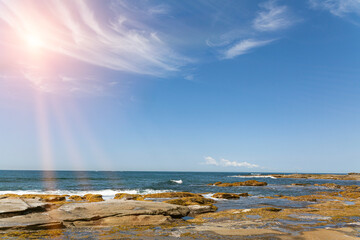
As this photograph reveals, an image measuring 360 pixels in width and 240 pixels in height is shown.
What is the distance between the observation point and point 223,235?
15992 millimetres

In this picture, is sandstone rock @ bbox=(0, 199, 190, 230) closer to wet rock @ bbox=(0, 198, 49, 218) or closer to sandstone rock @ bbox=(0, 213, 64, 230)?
sandstone rock @ bbox=(0, 213, 64, 230)

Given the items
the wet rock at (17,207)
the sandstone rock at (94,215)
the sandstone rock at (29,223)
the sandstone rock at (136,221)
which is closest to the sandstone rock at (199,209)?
the sandstone rock at (94,215)

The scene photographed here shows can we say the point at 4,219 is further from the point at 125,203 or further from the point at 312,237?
the point at 312,237

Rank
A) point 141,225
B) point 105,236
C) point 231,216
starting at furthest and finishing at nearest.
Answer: point 231,216 < point 141,225 < point 105,236

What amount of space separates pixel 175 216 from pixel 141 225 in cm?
467

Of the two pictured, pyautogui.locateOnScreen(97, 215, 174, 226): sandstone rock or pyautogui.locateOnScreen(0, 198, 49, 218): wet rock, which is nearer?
pyautogui.locateOnScreen(0, 198, 49, 218): wet rock

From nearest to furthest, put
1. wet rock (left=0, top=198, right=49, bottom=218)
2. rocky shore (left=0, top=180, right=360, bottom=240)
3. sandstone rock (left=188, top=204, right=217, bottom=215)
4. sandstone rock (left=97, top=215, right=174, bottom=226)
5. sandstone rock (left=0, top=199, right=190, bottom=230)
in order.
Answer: rocky shore (left=0, top=180, right=360, bottom=240), sandstone rock (left=0, top=199, right=190, bottom=230), wet rock (left=0, top=198, right=49, bottom=218), sandstone rock (left=97, top=215, right=174, bottom=226), sandstone rock (left=188, top=204, right=217, bottom=215)

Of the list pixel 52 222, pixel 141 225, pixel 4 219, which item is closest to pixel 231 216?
pixel 141 225

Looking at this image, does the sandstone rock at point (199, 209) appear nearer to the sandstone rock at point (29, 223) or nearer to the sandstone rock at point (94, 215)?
the sandstone rock at point (94, 215)

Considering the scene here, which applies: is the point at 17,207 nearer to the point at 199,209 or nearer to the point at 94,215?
the point at 94,215

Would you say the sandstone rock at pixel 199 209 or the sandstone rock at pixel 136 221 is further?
the sandstone rock at pixel 199 209

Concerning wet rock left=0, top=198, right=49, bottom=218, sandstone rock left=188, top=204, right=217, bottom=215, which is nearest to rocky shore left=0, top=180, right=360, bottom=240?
wet rock left=0, top=198, right=49, bottom=218

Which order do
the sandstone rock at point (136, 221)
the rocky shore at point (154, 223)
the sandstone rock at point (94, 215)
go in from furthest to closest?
the sandstone rock at point (136, 221) → the sandstone rock at point (94, 215) → the rocky shore at point (154, 223)

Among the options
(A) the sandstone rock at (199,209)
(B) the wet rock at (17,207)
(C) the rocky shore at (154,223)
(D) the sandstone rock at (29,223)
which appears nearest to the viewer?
(C) the rocky shore at (154,223)
